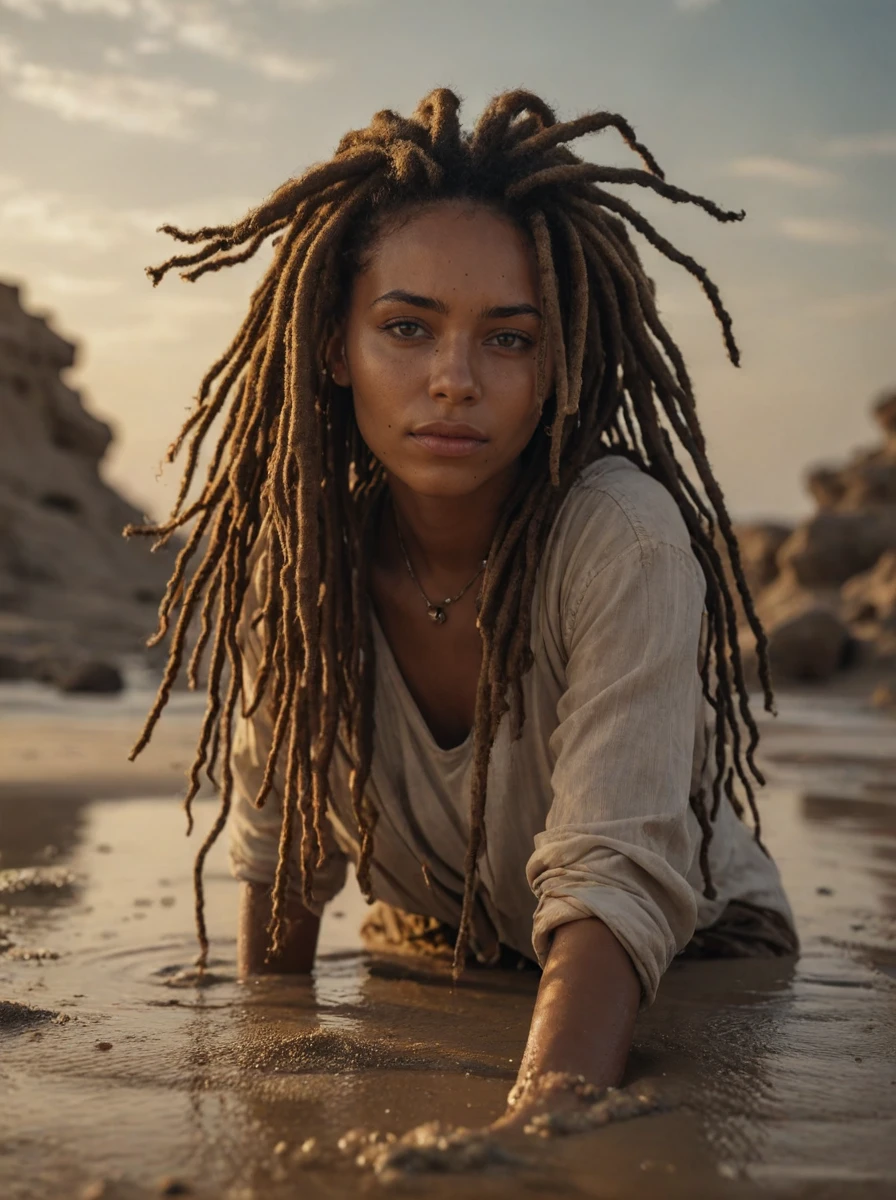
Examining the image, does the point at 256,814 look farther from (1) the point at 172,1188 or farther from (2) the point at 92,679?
(2) the point at 92,679

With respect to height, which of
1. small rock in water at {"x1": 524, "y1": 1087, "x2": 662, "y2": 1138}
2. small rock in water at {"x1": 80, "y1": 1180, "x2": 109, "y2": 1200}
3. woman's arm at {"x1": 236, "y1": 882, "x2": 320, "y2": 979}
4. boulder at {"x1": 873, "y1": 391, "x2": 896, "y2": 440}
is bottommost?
woman's arm at {"x1": 236, "y1": 882, "x2": 320, "y2": 979}

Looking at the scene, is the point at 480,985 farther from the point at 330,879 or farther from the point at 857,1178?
the point at 857,1178

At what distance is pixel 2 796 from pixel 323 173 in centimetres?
333

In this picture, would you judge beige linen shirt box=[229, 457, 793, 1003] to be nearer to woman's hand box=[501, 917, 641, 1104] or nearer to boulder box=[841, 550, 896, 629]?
woman's hand box=[501, 917, 641, 1104]

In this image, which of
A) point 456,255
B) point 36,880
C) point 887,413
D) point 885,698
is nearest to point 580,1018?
point 456,255

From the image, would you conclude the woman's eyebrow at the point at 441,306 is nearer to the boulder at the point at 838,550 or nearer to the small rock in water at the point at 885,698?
the small rock in water at the point at 885,698

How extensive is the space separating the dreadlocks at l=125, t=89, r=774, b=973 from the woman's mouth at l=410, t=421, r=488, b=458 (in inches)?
5.5

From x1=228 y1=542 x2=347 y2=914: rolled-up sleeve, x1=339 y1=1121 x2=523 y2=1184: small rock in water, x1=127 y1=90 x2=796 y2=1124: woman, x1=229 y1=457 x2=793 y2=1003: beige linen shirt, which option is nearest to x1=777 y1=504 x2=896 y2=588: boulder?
x1=229 y1=457 x2=793 y2=1003: beige linen shirt

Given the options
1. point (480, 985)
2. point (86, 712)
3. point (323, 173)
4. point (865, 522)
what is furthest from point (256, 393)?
point (865, 522)

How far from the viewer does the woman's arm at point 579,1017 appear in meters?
1.90

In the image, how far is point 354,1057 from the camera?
7.13 ft

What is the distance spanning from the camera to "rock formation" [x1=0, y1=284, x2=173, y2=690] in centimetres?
1947

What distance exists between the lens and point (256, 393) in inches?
111

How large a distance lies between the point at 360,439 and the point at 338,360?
0.23 m
